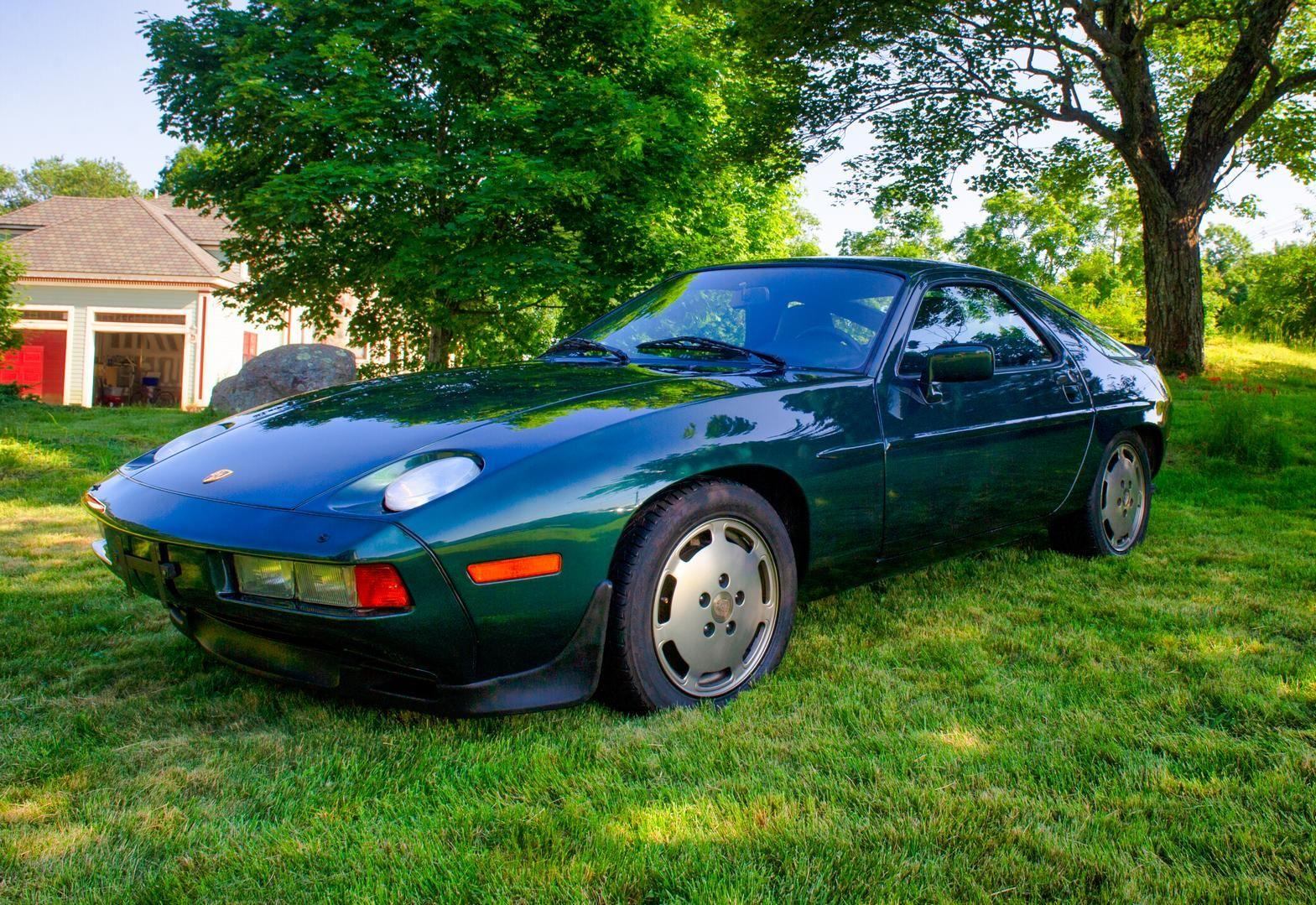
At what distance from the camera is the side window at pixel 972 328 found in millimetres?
3404

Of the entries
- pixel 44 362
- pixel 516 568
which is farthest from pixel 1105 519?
pixel 44 362

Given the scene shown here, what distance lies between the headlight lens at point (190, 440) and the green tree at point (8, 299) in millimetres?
18107

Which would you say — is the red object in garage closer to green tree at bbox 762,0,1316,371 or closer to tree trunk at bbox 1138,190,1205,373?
green tree at bbox 762,0,1316,371

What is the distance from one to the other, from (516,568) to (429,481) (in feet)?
0.97

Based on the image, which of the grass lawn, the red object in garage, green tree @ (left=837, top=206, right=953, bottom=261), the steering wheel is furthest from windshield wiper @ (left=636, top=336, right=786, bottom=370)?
green tree @ (left=837, top=206, right=953, bottom=261)

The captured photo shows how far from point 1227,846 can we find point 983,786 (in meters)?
0.47

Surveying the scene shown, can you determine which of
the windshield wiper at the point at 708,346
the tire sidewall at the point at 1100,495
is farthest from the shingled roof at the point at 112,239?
the tire sidewall at the point at 1100,495

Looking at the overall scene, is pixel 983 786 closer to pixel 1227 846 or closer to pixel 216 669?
pixel 1227 846

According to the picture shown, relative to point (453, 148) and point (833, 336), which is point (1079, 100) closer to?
point (453, 148)

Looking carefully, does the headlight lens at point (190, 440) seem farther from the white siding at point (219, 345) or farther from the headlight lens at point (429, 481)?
the white siding at point (219, 345)

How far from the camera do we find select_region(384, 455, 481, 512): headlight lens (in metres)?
2.18

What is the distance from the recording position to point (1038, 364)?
3918 mm

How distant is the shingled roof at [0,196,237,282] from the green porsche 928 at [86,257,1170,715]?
24271mm

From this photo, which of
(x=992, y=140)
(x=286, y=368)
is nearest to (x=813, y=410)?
(x=286, y=368)
